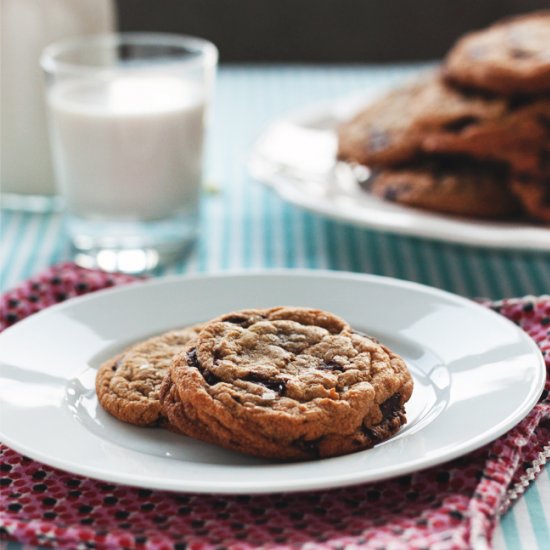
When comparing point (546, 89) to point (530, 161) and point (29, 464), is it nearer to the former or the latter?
point (530, 161)

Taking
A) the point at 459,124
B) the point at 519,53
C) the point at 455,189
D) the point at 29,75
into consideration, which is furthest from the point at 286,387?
the point at 29,75

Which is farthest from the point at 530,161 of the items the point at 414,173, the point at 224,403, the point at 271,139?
the point at 224,403

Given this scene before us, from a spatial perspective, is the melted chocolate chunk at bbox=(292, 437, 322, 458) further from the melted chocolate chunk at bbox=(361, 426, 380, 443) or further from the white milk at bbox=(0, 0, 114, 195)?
the white milk at bbox=(0, 0, 114, 195)

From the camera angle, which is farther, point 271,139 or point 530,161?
point 271,139

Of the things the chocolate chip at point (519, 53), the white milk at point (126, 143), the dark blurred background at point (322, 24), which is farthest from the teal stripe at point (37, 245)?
the dark blurred background at point (322, 24)

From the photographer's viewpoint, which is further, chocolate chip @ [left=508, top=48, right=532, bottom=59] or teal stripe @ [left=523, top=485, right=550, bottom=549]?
chocolate chip @ [left=508, top=48, right=532, bottom=59]

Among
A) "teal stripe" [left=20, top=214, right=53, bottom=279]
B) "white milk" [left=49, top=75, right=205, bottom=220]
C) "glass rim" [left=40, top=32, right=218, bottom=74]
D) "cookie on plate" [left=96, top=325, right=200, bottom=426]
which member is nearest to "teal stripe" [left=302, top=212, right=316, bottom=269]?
"white milk" [left=49, top=75, right=205, bottom=220]
